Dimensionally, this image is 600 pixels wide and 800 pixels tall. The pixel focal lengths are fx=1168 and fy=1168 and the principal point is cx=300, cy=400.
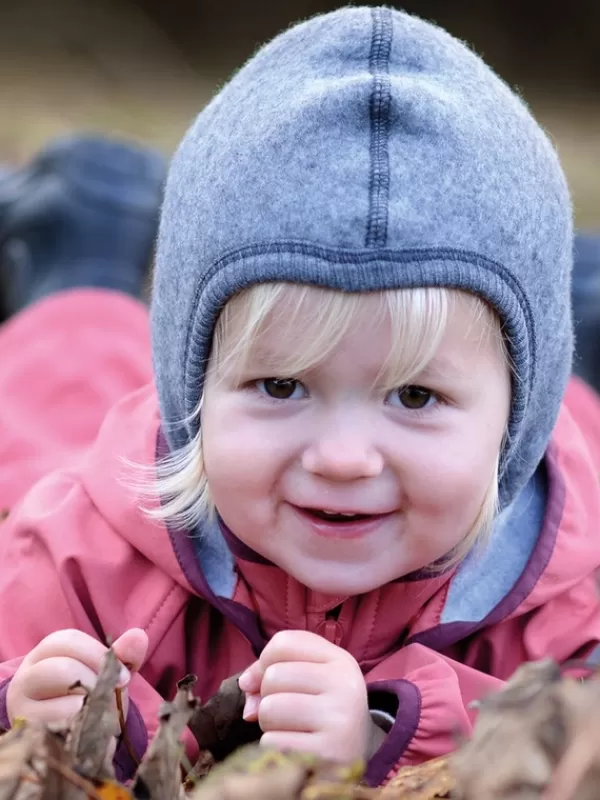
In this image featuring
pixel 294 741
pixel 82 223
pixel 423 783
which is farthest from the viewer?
pixel 82 223

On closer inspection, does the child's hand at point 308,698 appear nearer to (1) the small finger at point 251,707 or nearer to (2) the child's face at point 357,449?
(1) the small finger at point 251,707

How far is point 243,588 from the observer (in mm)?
1672

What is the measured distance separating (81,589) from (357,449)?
56 cm

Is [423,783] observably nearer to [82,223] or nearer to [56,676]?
[56,676]

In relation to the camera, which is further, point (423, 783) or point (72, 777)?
point (423, 783)

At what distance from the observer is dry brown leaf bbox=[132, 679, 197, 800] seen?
3.34 ft

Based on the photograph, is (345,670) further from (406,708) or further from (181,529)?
(181,529)

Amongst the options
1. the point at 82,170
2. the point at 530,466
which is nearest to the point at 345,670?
the point at 530,466

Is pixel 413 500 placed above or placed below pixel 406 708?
above

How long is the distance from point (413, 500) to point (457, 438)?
92mm

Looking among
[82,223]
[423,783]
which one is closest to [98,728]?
[423,783]

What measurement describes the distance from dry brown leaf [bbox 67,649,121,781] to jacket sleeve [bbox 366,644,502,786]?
1.26ft

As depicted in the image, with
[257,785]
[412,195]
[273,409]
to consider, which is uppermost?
[412,195]

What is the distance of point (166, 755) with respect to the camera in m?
1.04
